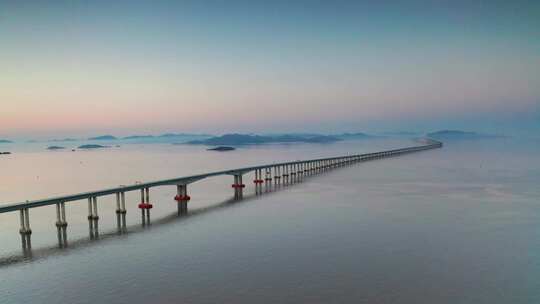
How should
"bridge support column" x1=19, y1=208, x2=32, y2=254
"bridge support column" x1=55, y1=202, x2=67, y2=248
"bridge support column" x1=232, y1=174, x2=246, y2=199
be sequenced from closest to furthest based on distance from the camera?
"bridge support column" x1=55, y1=202, x2=67, y2=248
"bridge support column" x1=19, y1=208, x2=32, y2=254
"bridge support column" x1=232, y1=174, x2=246, y2=199

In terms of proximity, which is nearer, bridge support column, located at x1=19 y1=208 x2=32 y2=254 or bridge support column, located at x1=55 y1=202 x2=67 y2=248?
bridge support column, located at x1=55 y1=202 x2=67 y2=248

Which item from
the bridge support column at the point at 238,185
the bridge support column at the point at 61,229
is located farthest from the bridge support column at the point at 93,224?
the bridge support column at the point at 238,185

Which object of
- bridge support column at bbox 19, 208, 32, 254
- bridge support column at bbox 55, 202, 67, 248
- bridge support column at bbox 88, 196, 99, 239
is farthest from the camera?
bridge support column at bbox 88, 196, 99, 239

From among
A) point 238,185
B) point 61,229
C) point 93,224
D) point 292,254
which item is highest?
point 292,254

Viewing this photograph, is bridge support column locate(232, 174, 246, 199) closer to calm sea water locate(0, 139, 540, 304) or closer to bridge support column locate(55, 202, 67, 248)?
calm sea water locate(0, 139, 540, 304)

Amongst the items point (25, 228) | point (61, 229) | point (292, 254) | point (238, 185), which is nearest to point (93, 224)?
point (61, 229)

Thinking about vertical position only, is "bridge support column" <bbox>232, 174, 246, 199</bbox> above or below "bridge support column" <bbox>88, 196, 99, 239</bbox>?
below

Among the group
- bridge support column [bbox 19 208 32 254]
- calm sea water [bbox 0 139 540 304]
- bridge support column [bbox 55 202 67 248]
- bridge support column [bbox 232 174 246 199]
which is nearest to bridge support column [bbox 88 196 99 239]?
calm sea water [bbox 0 139 540 304]

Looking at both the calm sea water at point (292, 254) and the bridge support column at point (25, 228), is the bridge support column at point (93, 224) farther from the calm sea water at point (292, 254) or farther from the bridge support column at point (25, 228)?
the bridge support column at point (25, 228)

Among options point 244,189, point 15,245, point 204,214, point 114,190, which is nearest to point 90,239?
point 15,245

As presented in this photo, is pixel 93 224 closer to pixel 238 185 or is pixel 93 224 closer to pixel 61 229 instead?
pixel 61 229

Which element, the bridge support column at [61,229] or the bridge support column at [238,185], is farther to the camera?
the bridge support column at [238,185]

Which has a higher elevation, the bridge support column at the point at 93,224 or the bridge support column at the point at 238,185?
the bridge support column at the point at 93,224
